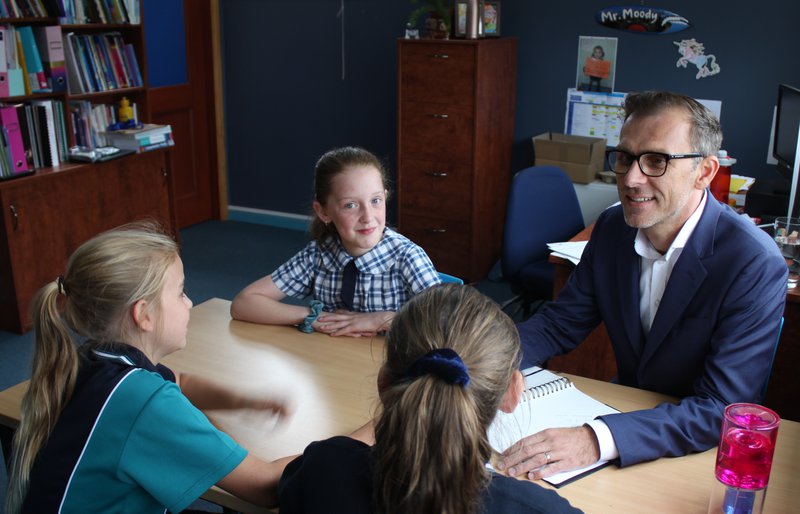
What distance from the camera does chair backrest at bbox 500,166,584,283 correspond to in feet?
11.1

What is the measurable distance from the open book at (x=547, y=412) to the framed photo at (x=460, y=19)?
114 inches

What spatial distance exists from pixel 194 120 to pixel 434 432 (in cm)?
501

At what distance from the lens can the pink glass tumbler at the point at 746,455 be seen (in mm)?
1300

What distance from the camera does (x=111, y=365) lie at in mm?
1395

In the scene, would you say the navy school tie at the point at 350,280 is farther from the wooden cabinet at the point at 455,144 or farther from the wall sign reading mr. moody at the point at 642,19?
the wall sign reading mr. moody at the point at 642,19

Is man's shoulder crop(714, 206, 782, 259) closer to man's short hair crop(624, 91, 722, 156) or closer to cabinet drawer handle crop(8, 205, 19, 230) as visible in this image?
man's short hair crop(624, 91, 722, 156)

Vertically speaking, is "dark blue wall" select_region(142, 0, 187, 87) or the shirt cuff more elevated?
"dark blue wall" select_region(142, 0, 187, 87)

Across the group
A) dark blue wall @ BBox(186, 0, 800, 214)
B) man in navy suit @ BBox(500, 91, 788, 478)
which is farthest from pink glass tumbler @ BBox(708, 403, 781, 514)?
dark blue wall @ BBox(186, 0, 800, 214)

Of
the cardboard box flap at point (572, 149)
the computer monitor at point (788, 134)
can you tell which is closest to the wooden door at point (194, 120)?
the cardboard box flap at point (572, 149)

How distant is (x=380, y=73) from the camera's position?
204 inches

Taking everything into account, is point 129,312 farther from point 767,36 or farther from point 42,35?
point 767,36

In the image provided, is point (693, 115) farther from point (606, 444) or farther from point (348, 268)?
point (348, 268)

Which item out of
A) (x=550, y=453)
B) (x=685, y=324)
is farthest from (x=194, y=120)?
(x=550, y=453)

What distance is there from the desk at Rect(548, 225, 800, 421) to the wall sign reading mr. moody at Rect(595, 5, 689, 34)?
2092mm
